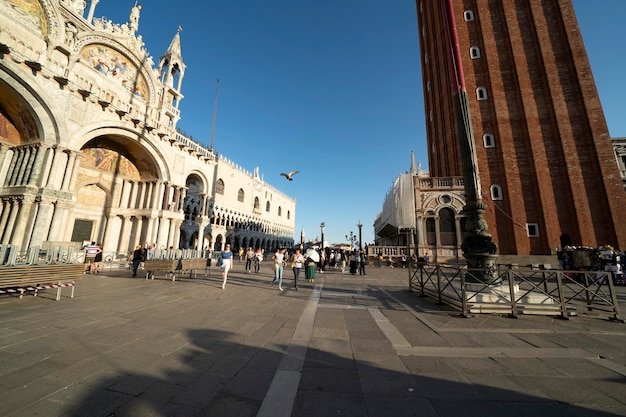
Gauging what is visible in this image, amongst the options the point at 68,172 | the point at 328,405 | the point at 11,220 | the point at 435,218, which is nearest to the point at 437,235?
the point at 435,218

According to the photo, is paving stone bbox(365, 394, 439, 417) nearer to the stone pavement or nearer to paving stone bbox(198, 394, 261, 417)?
the stone pavement

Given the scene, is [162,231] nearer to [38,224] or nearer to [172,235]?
[172,235]

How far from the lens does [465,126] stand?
314 inches

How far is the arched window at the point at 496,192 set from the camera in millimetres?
20828

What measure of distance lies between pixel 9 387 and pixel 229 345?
7.34ft

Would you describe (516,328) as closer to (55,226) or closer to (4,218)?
(55,226)

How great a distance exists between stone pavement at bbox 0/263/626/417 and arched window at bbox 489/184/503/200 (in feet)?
59.8

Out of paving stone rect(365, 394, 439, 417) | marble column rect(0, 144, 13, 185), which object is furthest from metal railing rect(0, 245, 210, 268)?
paving stone rect(365, 394, 439, 417)

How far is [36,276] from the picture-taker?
5.88 m

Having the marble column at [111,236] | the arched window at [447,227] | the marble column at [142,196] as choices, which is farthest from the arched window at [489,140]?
the marble column at [111,236]

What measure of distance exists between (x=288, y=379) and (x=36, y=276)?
24.1ft

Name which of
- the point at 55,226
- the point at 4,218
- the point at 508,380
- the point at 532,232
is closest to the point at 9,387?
the point at 508,380

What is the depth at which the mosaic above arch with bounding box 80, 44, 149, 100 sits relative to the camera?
53.7ft

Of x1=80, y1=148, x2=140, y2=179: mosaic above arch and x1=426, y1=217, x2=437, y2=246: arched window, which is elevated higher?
x1=80, y1=148, x2=140, y2=179: mosaic above arch
